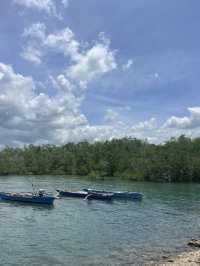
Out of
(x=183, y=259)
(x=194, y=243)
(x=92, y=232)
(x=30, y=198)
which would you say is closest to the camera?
(x=183, y=259)

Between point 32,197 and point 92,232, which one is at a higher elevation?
point 32,197

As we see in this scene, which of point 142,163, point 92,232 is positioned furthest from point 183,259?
point 142,163

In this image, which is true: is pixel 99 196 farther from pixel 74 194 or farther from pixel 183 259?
pixel 183 259

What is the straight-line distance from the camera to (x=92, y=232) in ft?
155

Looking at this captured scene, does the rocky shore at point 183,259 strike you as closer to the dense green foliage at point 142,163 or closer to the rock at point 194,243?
→ the rock at point 194,243

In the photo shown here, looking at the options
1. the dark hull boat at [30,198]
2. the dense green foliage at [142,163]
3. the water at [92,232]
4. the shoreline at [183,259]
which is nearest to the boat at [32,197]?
the dark hull boat at [30,198]

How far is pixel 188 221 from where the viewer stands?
5672cm

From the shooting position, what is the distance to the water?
35875 millimetres

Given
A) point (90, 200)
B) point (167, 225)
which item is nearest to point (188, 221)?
point (167, 225)

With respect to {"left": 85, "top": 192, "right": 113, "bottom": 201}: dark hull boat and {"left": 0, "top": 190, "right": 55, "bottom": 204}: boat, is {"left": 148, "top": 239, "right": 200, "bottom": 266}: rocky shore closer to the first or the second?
{"left": 0, "top": 190, "right": 55, "bottom": 204}: boat

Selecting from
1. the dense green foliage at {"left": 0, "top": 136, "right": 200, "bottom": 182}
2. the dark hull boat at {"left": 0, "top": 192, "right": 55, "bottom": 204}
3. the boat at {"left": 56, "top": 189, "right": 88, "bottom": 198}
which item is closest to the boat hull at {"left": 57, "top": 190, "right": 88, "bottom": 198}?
the boat at {"left": 56, "top": 189, "right": 88, "bottom": 198}

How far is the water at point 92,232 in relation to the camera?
35.9 m

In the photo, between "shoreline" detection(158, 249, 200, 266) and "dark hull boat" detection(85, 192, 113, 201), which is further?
"dark hull boat" detection(85, 192, 113, 201)

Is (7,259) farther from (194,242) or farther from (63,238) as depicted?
(194,242)
